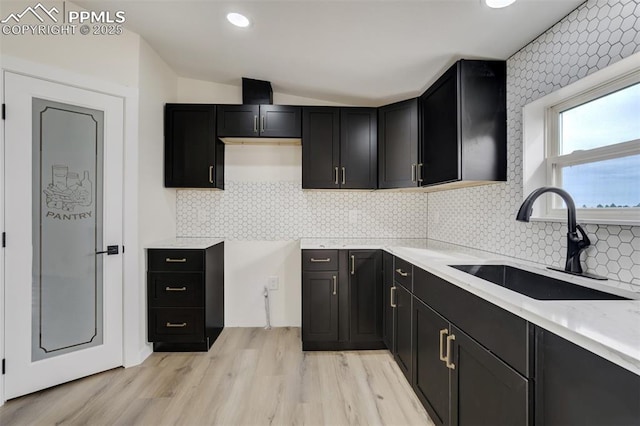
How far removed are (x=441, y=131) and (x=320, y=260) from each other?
1.46 meters

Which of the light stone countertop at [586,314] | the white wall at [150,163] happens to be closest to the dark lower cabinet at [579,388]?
the light stone countertop at [586,314]

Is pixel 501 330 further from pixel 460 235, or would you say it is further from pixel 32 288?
pixel 32 288

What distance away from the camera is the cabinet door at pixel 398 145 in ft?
8.46

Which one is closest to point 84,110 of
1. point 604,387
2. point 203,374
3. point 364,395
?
point 203,374

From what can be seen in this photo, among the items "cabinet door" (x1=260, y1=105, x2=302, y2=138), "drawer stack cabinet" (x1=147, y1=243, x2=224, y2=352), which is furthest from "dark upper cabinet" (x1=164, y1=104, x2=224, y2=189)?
"drawer stack cabinet" (x1=147, y1=243, x2=224, y2=352)

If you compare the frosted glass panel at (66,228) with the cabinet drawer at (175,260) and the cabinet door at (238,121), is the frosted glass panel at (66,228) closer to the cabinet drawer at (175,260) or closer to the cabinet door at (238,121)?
the cabinet drawer at (175,260)

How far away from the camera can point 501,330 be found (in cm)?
104

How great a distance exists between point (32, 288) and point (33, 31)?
1740 millimetres

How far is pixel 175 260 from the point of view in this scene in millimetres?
2443

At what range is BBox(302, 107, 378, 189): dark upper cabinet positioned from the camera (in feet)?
9.14

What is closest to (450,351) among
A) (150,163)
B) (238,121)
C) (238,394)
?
(238,394)

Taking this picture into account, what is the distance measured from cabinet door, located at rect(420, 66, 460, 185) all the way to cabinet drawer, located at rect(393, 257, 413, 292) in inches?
27.6

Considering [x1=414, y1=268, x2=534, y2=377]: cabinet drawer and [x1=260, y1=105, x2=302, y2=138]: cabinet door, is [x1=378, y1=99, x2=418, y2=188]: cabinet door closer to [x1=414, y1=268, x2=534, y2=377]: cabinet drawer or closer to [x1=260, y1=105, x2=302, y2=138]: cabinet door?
[x1=260, y1=105, x2=302, y2=138]: cabinet door

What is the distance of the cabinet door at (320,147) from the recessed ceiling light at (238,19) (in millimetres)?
924
